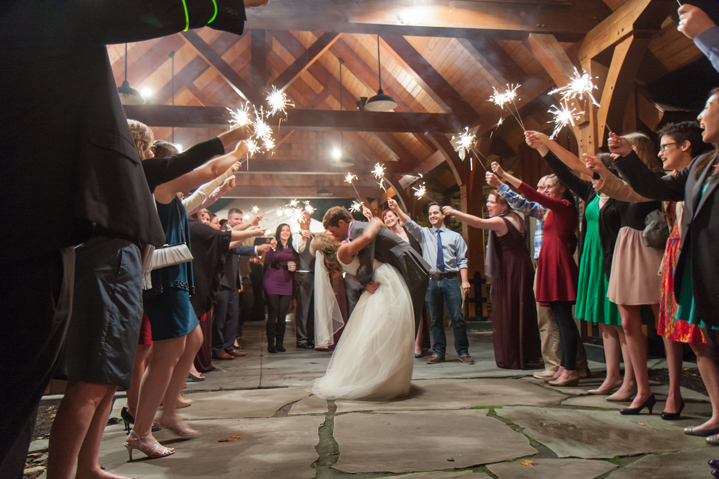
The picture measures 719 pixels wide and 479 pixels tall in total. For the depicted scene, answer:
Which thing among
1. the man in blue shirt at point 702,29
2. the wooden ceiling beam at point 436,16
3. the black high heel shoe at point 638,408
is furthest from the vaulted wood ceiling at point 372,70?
the black high heel shoe at point 638,408

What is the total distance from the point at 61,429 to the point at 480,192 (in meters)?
8.28

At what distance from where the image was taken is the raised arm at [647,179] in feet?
6.75

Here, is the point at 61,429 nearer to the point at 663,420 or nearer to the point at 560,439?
the point at 560,439

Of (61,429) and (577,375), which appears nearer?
(61,429)

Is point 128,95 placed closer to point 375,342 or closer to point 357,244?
point 357,244

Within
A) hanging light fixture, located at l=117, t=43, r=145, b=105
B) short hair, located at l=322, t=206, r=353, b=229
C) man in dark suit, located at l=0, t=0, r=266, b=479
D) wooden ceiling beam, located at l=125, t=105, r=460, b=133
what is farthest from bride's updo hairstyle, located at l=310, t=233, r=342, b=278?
hanging light fixture, located at l=117, t=43, r=145, b=105

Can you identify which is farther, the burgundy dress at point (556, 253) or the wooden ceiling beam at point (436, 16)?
the wooden ceiling beam at point (436, 16)

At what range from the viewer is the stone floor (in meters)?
1.78

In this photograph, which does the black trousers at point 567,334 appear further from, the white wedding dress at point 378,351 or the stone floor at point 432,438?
the white wedding dress at point 378,351

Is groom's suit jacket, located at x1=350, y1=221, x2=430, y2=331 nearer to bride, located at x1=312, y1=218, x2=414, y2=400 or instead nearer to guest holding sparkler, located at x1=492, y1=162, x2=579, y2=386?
bride, located at x1=312, y1=218, x2=414, y2=400

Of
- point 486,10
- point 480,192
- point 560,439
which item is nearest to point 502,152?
point 480,192

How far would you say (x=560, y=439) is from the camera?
2135mm

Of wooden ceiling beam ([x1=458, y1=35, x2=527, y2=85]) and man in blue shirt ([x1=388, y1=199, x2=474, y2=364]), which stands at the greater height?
wooden ceiling beam ([x1=458, y1=35, x2=527, y2=85])

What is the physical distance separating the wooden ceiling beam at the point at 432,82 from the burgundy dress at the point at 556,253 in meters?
5.16
